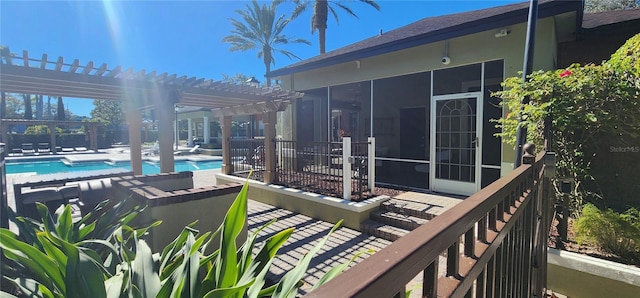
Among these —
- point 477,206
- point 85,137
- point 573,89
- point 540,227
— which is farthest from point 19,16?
point 85,137

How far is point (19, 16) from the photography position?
5.69 metres

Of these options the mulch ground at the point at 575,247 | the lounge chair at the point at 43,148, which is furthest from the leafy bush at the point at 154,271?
the lounge chair at the point at 43,148

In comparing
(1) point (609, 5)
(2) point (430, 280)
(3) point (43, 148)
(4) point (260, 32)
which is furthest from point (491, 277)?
(3) point (43, 148)

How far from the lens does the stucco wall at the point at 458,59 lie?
16.6 feet

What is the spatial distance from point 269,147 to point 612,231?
19.1 feet

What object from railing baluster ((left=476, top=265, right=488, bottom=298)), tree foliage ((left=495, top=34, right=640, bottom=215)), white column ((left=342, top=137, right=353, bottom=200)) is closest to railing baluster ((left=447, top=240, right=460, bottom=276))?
railing baluster ((left=476, top=265, right=488, bottom=298))

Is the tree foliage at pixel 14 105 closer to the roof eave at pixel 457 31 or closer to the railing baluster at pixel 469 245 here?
the roof eave at pixel 457 31

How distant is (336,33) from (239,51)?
777 centimetres

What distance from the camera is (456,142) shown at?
603 centimetres

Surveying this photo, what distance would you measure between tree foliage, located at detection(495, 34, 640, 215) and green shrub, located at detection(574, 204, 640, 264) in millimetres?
731

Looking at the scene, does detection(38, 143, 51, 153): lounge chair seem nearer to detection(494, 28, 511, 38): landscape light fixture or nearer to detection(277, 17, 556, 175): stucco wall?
detection(277, 17, 556, 175): stucco wall

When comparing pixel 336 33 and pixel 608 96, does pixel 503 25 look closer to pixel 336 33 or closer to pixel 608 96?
pixel 608 96

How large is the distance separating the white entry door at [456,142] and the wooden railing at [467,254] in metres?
3.74

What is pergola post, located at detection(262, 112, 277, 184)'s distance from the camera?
6.81m
